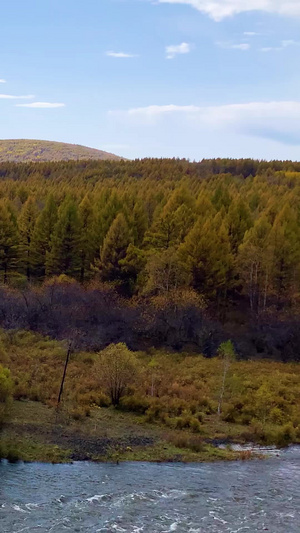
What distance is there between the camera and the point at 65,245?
5953 cm

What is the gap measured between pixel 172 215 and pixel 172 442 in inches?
1250

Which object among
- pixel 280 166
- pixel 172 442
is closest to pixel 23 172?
pixel 280 166

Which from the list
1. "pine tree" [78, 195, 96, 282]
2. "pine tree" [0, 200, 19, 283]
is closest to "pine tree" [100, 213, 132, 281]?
"pine tree" [78, 195, 96, 282]

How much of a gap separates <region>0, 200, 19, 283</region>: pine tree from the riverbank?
3065cm

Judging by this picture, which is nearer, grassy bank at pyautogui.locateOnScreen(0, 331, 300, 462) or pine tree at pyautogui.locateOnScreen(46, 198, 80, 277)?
grassy bank at pyautogui.locateOnScreen(0, 331, 300, 462)

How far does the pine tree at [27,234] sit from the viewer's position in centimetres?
6138

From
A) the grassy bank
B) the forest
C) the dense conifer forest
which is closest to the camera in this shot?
the grassy bank

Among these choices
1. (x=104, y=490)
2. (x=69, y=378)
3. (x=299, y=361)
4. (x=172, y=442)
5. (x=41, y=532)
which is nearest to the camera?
(x=41, y=532)

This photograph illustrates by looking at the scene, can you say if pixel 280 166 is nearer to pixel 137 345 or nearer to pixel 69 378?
pixel 137 345

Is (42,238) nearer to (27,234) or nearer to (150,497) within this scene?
(27,234)

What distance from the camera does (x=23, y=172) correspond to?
14788 centimetres

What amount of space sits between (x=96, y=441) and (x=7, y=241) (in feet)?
116

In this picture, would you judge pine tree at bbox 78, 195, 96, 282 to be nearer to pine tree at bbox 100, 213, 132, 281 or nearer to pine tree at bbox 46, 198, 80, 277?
pine tree at bbox 46, 198, 80, 277

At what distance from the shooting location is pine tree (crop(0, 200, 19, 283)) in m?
59.2
